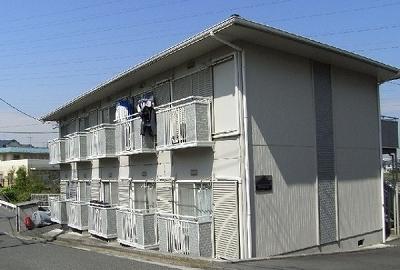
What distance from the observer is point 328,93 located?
570 inches

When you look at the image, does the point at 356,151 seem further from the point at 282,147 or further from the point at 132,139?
the point at 132,139

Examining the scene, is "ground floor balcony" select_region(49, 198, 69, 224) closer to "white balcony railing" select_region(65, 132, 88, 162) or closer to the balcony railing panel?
the balcony railing panel

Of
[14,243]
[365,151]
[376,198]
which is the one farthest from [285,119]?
[14,243]

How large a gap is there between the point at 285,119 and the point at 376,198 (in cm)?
571

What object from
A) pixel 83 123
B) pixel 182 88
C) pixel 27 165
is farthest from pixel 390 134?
pixel 27 165

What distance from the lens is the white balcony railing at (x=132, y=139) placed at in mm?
15508

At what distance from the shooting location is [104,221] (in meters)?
18.1

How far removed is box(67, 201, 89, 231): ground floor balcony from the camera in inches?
820

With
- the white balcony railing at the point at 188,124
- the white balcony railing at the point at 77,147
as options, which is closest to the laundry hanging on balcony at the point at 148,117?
the white balcony railing at the point at 188,124

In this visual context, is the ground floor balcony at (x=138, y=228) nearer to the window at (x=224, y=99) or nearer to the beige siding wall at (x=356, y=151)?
the window at (x=224, y=99)

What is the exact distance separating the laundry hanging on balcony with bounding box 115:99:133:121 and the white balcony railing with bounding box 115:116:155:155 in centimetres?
60

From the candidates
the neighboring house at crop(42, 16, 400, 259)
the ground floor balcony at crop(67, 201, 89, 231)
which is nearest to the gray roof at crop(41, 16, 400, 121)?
the neighboring house at crop(42, 16, 400, 259)

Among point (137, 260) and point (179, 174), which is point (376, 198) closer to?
point (179, 174)

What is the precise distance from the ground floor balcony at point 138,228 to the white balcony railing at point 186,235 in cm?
113
